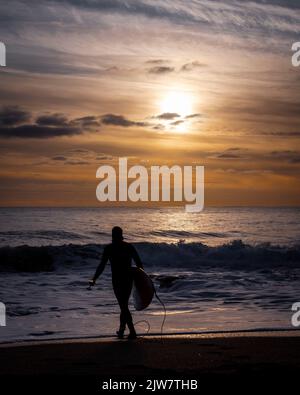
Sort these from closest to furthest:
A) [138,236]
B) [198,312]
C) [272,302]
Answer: [198,312] < [272,302] < [138,236]

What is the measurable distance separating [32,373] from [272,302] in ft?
30.9

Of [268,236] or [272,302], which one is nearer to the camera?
[272,302]

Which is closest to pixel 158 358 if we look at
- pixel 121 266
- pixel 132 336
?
pixel 132 336

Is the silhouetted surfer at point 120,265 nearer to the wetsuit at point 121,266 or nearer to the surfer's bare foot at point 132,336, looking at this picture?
the wetsuit at point 121,266

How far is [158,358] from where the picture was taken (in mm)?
8992

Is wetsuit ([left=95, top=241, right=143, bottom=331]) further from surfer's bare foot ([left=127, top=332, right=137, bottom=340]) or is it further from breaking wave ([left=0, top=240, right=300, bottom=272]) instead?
breaking wave ([left=0, top=240, right=300, bottom=272])

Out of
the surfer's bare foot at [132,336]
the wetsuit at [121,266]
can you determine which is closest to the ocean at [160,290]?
the surfer's bare foot at [132,336]

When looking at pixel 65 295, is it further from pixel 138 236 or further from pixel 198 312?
pixel 138 236

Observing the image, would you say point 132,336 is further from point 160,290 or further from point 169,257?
point 169,257

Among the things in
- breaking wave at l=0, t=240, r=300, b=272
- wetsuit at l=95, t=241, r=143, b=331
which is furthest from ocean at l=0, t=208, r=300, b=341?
wetsuit at l=95, t=241, r=143, b=331

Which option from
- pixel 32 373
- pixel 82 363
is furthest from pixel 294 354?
pixel 32 373

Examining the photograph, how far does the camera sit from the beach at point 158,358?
778 cm
